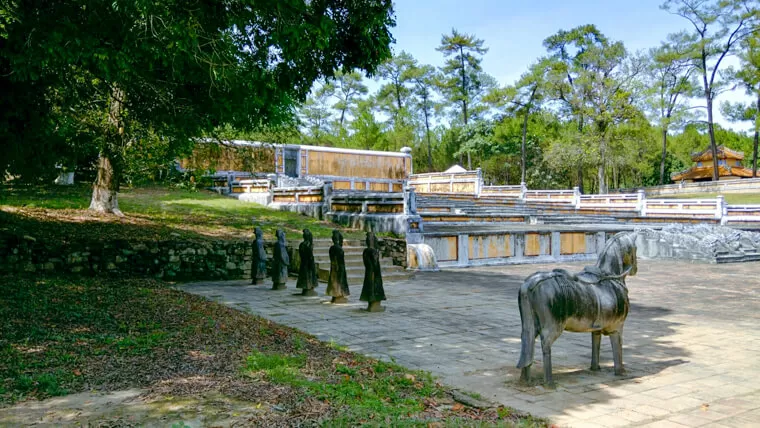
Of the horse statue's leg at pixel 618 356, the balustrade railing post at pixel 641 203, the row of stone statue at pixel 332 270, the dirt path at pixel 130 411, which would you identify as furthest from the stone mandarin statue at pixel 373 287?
the balustrade railing post at pixel 641 203

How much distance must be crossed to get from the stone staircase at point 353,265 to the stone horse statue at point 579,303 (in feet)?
26.2

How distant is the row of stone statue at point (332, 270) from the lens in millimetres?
9867

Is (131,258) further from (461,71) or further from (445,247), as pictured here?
(461,71)

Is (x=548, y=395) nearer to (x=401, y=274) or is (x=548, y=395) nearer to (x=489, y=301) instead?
(x=489, y=301)

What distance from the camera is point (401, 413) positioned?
463 cm

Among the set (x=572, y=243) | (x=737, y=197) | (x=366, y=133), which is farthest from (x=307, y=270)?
(x=366, y=133)

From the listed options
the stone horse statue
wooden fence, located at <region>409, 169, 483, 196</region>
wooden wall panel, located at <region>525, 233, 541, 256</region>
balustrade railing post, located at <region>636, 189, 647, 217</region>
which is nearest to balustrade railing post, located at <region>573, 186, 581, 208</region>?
balustrade railing post, located at <region>636, 189, 647, 217</region>

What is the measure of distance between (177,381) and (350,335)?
3005 millimetres

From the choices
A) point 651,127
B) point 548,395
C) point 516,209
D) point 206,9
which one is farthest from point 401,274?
point 651,127

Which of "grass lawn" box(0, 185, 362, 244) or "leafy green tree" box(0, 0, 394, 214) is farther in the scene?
"grass lawn" box(0, 185, 362, 244)

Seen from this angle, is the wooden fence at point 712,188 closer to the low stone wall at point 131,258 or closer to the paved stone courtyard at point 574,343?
the paved stone courtyard at point 574,343

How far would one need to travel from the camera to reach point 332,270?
35.3ft

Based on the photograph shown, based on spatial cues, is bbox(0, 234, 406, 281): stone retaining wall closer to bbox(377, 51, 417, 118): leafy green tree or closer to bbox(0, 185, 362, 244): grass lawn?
bbox(0, 185, 362, 244): grass lawn

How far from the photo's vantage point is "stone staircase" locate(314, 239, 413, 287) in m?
14.1
